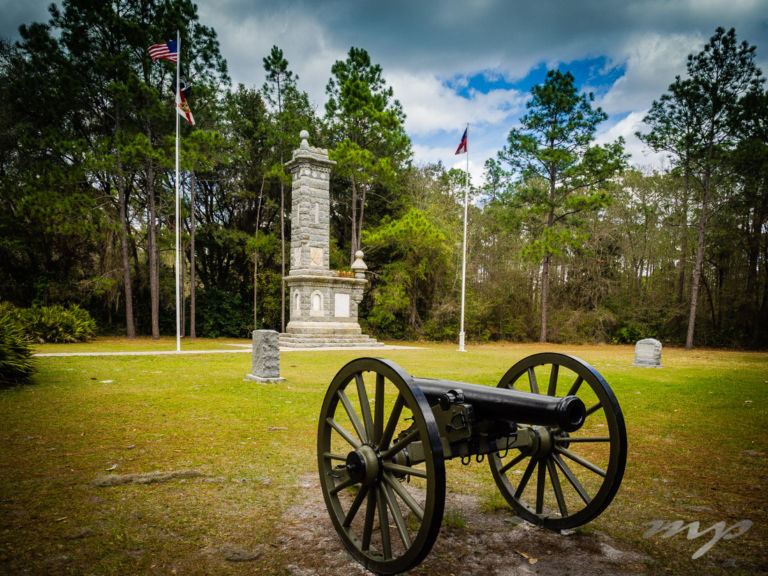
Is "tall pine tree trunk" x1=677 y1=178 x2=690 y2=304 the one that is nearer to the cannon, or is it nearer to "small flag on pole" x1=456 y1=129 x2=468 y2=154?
"small flag on pole" x1=456 y1=129 x2=468 y2=154

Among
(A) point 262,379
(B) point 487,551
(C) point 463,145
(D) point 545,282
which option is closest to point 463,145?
(C) point 463,145

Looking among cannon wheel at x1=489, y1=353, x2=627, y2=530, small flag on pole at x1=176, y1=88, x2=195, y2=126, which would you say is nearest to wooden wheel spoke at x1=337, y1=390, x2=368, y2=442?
cannon wheel at x1=489, y1=353, x2=627, y2=530

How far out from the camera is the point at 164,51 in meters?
13.1

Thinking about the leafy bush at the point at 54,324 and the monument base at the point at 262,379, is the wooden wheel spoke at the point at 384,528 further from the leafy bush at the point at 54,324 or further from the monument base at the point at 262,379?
the leafy bush at the point at 54,324

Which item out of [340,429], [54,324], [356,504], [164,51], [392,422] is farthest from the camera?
[54,324]

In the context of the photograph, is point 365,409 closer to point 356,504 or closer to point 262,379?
point 356,504

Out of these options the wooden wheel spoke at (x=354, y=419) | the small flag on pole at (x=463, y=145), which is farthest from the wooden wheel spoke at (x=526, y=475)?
the small flag on pole at (x=463, y=145)

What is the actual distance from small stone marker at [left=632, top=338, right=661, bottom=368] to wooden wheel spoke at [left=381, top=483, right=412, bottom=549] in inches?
455

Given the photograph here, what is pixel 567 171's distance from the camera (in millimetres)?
22203

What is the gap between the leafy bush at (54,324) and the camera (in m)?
15.7

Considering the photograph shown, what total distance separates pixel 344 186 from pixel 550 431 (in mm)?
23387

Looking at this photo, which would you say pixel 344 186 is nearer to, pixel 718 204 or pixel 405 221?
pixel 405 221

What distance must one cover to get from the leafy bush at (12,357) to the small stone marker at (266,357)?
12.2ft

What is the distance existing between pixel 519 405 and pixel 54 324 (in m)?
18.9
